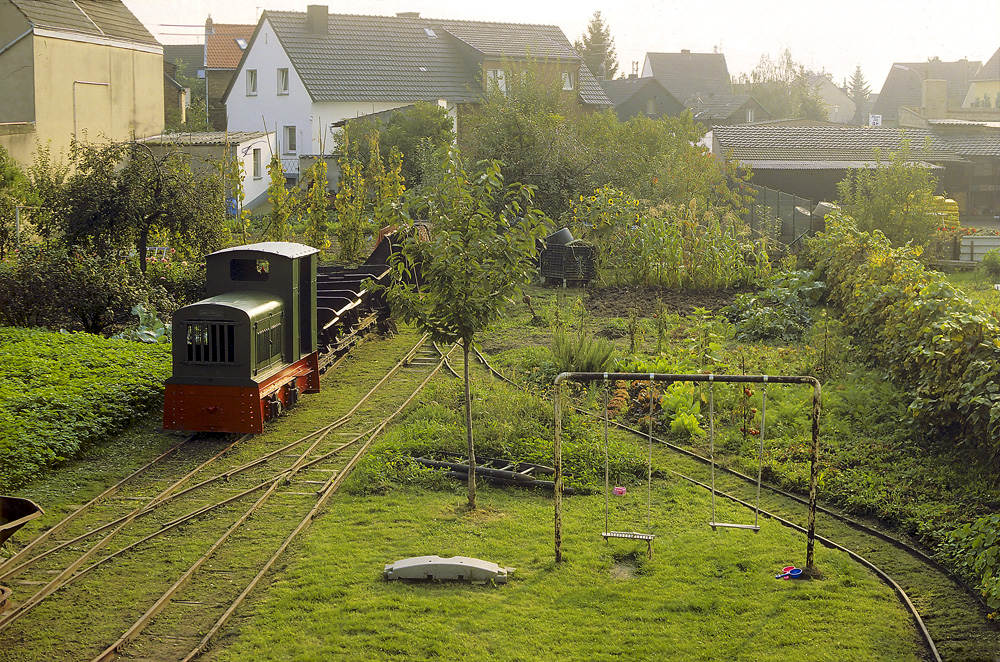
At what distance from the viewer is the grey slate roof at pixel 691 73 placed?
75.9 metres

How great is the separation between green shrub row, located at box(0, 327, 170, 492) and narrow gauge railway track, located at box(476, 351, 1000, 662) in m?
6.94

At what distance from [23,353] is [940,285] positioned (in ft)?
41.1

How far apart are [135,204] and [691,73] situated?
6886 cm

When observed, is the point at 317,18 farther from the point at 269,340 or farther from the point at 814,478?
the point at 814,478

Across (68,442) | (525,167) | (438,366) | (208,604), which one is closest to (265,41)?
(525,167)

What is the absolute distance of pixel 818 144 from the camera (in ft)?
133

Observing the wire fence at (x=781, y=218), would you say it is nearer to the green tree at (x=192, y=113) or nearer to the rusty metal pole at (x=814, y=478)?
the rusty metal pole at (x=814, y=478)

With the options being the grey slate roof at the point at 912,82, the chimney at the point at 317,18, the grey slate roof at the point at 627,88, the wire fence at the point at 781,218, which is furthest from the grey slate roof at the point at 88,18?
the grey slate roof at the point at 912,82

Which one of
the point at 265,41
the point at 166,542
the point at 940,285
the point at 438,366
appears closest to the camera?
the point at 166,542

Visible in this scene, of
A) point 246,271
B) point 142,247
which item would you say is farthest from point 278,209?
point 246,271

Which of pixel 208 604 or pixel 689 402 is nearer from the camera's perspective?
pixel 208 604

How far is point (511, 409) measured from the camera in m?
12.0

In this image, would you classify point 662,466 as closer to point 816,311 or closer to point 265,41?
point 816,311

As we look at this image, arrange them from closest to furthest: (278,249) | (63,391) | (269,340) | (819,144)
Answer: (63,391), (269,340), (278,249), (819,144)
